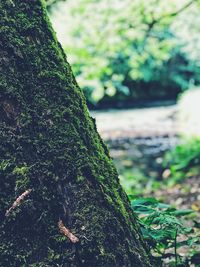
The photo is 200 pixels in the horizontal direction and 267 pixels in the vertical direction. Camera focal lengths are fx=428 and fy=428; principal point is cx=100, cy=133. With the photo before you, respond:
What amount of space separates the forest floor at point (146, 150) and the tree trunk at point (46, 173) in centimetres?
402

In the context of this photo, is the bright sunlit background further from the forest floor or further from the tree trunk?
the tree trunk

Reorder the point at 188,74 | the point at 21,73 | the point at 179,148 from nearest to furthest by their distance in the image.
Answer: the point at 21,73 < the point at 179,148 < the point at 188,74

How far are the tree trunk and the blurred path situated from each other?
42.2 ft

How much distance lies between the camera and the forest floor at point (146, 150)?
6957 mm

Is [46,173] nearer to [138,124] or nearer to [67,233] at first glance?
[67,233]

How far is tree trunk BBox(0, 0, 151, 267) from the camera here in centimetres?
152

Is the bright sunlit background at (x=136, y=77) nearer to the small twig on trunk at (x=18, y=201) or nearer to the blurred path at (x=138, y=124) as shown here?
the blurred path at (x=138, y=124)

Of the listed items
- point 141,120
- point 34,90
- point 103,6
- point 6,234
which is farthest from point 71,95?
point 141,120

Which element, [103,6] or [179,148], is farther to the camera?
[179,148]

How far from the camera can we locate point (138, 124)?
16734 mm

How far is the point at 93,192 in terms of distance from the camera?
5.31ft

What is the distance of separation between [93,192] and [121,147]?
11.8m

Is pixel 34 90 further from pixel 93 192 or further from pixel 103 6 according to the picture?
pixel 103 6

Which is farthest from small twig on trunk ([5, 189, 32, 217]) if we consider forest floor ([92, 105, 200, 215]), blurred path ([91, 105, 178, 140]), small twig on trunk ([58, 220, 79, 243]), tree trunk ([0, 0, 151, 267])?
blurred path ([91, 105, 178, 140])
